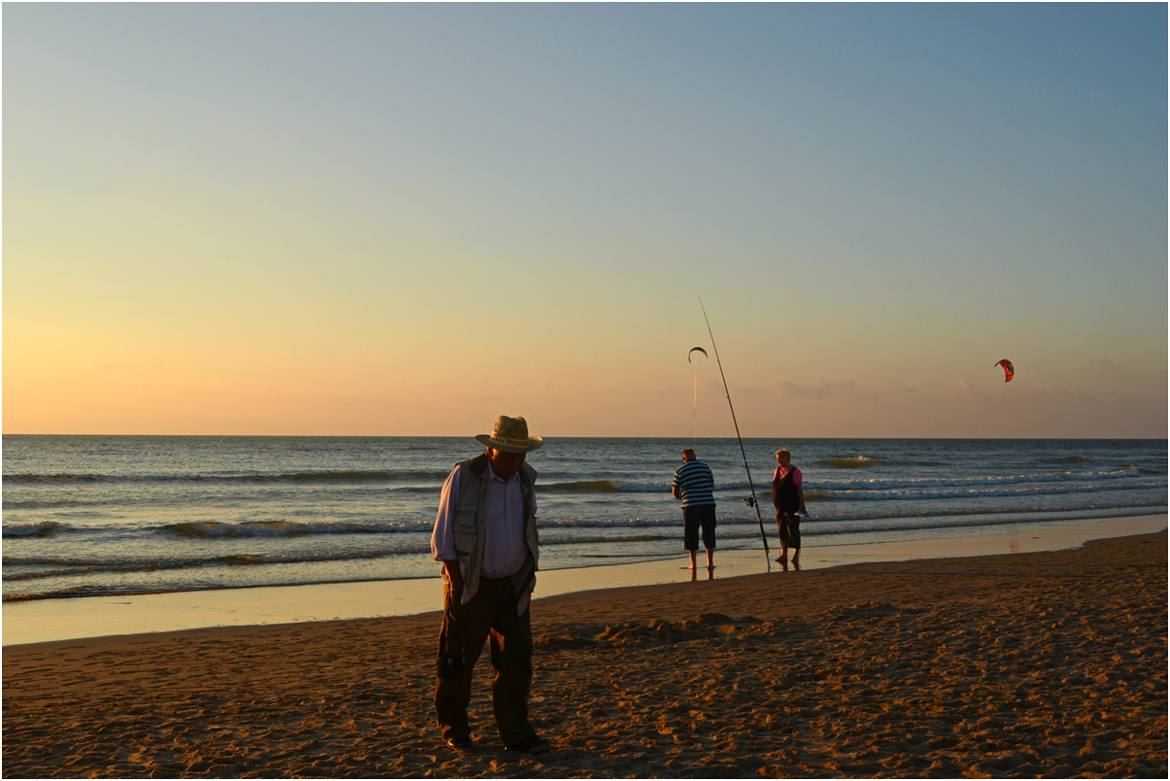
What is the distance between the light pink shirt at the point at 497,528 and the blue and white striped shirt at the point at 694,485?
21.4 feet

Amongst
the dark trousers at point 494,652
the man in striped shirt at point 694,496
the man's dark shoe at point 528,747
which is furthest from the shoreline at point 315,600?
the man's dark shoe at point 528,747

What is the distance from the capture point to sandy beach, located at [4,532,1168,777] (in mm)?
3869

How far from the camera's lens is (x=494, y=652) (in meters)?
4.03

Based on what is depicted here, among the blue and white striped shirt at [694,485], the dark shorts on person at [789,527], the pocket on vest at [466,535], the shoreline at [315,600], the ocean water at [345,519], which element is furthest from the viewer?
the ocean water at [345,519]

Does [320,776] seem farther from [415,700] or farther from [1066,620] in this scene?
[1066,620]

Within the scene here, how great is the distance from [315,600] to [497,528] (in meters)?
6.18

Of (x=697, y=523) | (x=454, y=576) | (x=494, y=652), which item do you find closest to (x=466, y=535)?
(x=454, y=576)

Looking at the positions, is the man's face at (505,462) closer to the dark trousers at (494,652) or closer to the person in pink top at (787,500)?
the dark trousers at (494,652)

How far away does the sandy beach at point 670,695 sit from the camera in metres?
3.87

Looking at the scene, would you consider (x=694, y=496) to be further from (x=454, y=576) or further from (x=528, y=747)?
(x=454, y=576)

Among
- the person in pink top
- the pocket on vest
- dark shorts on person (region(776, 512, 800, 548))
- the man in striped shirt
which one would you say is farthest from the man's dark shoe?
dark shorts on person (region(776, 512, 800, 548))

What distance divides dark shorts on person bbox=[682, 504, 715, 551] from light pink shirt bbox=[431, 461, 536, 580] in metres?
6.68

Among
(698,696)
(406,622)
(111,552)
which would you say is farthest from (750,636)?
(111,552)

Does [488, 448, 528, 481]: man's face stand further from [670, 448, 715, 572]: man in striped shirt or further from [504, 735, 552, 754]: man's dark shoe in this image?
[670, 448, 715, 572]: man in striped shirt
